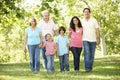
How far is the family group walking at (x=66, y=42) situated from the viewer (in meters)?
13.4

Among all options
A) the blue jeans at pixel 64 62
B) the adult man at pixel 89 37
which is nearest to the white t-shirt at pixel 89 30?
the adult man at pixel 89 37

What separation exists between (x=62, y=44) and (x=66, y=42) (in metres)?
0.17

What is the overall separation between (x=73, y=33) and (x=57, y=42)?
27.7 inches

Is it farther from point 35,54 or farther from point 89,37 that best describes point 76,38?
point 35,54

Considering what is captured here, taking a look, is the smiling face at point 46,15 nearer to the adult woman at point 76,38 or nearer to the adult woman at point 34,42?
the adult woman at point 34,42

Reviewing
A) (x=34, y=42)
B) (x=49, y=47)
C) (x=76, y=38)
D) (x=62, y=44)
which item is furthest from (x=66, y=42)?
(x=34, y=42)

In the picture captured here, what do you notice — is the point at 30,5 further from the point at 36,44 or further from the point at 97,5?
the point at 36,44

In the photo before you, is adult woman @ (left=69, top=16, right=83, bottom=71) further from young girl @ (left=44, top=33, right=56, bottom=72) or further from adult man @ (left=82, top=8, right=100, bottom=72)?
young girl @ (left=44, top=33, right=56, bottom=72)

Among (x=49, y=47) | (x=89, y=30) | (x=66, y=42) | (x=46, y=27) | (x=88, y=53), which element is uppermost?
(x=46, y=27)

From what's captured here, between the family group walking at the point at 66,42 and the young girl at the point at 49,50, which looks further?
the young girl at the point at 49,50

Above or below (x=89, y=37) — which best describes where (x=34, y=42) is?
below

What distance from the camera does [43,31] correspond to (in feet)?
46.2

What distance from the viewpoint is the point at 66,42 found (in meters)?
13.7

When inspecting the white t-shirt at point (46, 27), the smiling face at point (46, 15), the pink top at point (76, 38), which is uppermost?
the smiling face at point (46, 15)
